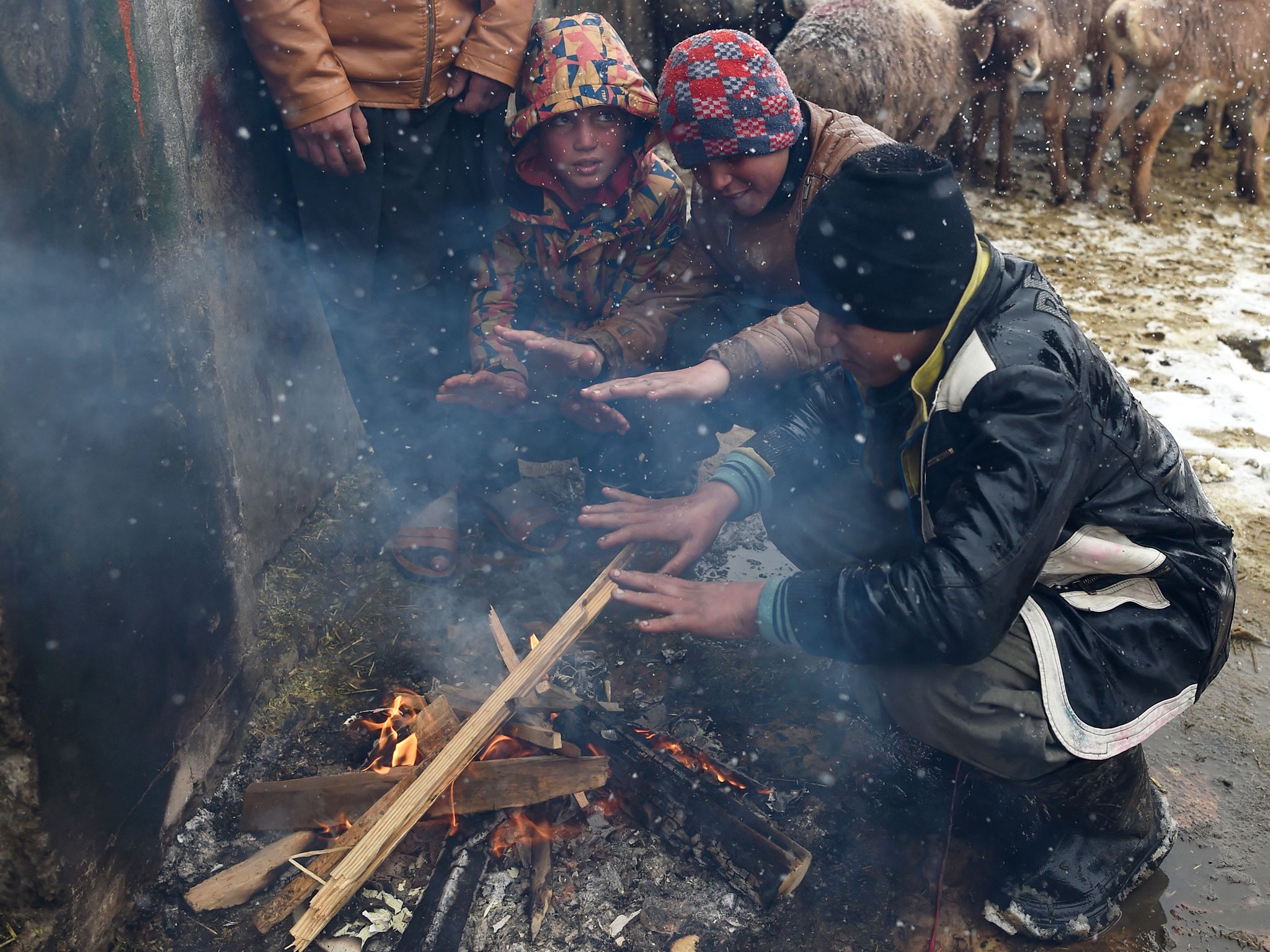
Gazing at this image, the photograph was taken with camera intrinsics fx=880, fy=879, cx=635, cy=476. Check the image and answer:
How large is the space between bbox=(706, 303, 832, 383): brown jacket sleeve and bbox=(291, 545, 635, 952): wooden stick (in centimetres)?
102

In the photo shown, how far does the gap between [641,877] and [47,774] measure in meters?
1.54

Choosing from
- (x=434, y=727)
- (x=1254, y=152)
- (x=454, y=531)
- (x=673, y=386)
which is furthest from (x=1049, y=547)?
(x=1254, y=152)

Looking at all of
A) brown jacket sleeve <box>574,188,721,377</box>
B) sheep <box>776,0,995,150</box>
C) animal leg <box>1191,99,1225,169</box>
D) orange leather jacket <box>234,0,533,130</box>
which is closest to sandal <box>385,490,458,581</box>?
brown jacket sleeve <box>574,188,721,377</box>

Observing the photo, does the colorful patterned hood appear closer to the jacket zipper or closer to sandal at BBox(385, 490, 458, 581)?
the jacket zipper

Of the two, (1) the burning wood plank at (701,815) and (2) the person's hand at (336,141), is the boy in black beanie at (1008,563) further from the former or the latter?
(2) the person's hand at (336,141)

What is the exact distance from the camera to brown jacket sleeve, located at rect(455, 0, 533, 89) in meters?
3.25

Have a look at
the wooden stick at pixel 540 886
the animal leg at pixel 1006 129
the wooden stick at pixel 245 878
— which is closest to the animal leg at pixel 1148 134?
the animal leg at pixel 1006 129

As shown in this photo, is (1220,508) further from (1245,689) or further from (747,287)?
(747,287)

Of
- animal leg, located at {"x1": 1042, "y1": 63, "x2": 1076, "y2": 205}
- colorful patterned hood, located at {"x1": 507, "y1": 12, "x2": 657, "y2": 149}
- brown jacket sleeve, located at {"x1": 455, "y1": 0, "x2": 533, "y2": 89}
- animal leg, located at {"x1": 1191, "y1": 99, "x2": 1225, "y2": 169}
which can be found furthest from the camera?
animal leg, located at {"x1": 1191, "y1": 99, "x2": 1225, "y2": 169}

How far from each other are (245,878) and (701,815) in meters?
1.31

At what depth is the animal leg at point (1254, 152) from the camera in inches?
331

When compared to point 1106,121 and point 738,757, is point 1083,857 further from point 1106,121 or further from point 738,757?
point 1106,121

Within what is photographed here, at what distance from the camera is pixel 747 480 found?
3.07 meters

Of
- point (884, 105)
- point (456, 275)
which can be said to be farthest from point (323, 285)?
point (884, 105)
